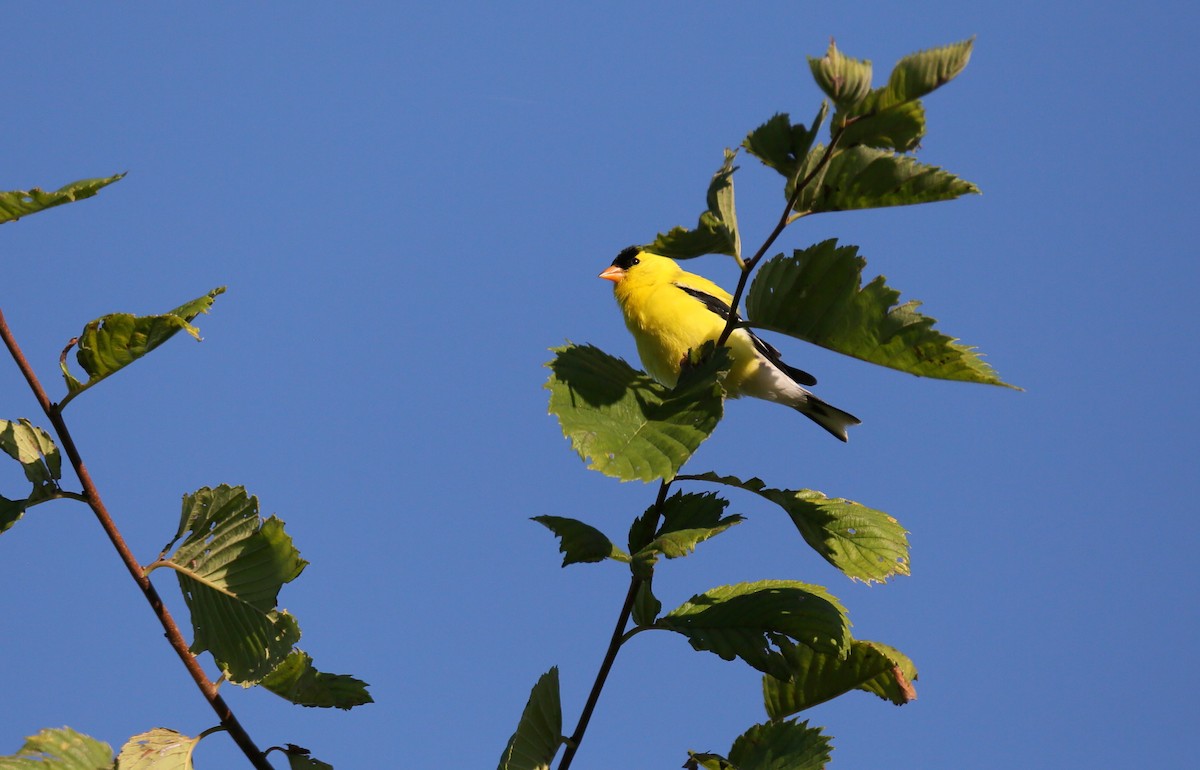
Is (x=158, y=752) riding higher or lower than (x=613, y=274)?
lower

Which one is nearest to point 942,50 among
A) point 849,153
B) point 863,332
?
point 849,153

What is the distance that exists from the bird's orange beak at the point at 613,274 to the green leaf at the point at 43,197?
2.94 metres

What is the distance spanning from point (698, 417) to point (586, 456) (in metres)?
0.19

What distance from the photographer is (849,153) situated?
1623 mm

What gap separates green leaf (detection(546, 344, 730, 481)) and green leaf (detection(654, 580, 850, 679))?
39 centimetres

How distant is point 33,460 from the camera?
1.73 m

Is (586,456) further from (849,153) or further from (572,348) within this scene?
(849,153)

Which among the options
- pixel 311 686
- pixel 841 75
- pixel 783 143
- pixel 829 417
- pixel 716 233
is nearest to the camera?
pixel 841 75

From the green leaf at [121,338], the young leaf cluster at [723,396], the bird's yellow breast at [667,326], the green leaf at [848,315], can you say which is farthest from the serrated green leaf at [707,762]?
the bird's yellow breast at [667,326]

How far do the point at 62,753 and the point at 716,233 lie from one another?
4.51 ft

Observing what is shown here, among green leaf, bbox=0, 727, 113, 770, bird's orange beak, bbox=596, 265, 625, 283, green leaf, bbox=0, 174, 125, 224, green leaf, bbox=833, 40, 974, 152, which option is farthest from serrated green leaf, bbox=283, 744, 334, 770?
bird's orange beak, bbox=596, 265, 625, 283

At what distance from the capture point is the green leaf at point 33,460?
1729 mm

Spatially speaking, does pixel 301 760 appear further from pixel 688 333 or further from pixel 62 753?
pixel 688 333

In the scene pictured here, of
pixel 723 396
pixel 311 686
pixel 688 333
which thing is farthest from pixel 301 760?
pixel 688 333
